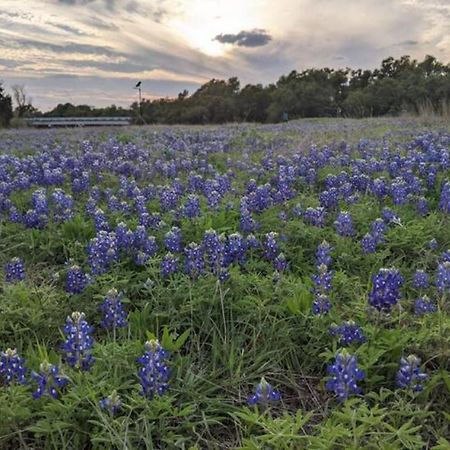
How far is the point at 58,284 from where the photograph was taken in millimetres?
3701

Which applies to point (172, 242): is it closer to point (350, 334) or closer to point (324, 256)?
point (324, 256)

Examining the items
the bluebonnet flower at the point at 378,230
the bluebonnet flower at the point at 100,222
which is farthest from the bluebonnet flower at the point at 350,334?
the bluebonnet flower at the point at 100,222

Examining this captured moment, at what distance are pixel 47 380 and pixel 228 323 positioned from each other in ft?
3.72

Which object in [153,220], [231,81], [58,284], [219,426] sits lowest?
[219,426]

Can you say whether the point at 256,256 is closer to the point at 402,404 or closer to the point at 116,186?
the point at 402,404

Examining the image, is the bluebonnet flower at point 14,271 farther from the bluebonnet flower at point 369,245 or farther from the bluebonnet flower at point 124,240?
the bluebonnet flower at point 369,245

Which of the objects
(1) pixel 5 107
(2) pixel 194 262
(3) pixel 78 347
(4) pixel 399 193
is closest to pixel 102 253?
(2) pixel 194 262

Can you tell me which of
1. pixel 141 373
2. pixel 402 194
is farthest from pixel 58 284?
pixel 402 194

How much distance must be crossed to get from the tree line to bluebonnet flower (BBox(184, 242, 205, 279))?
29679 millimetres

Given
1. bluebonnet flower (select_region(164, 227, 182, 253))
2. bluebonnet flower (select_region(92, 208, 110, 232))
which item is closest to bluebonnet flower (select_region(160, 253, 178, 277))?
bluebonnet flower (select_region(164, 227, 182, 253))

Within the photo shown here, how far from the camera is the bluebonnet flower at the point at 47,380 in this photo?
7.26 ft

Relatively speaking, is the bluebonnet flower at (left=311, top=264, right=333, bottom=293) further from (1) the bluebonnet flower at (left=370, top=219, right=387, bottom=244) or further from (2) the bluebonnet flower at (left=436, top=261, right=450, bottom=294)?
(1) the bluebonnet flower at (left=370, top=219, right=387, bottom=244)

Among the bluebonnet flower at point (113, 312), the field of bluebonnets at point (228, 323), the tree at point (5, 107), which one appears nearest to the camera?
the field of bluebonnets at point (228, 323)

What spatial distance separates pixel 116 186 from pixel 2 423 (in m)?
4.35
